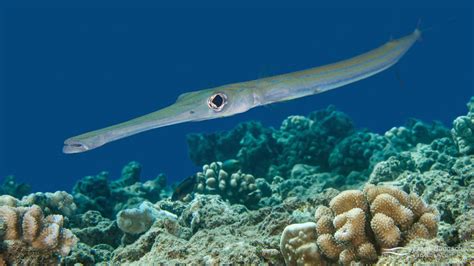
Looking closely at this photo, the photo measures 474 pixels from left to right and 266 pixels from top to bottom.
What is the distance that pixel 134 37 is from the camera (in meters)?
94.4

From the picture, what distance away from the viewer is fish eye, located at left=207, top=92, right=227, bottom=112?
15.4ft

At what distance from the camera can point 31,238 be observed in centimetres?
433

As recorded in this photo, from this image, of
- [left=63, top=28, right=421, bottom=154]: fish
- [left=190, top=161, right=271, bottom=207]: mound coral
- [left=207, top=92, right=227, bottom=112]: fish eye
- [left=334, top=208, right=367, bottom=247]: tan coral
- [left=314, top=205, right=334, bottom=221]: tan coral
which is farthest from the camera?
[left=190, top=161, right=271, bottom=207]: mound coral

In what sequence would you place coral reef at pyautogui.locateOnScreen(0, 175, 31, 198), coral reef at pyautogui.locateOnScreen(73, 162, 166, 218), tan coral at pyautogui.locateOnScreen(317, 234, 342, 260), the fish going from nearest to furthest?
tan coral at pyautogui.locateOnScreen(317, 234, 342, 260) → the fish → coral reef at pyautogui.locateOnScreen(73, 162, 166, 218) → coral reef at pyautogui.locateOnScreen(0, 175, 31, 198)

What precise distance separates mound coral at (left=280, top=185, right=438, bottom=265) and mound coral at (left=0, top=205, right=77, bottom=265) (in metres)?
2.37

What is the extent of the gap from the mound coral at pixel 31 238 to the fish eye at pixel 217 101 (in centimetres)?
206

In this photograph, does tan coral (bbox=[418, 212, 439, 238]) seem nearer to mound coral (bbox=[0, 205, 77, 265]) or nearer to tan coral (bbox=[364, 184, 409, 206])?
tan coral (bbox=[364, 184, 409, 206])

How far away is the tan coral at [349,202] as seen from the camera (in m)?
3.81

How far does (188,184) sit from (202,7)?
3519 inches

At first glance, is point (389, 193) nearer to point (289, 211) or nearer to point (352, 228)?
point (352, 228)

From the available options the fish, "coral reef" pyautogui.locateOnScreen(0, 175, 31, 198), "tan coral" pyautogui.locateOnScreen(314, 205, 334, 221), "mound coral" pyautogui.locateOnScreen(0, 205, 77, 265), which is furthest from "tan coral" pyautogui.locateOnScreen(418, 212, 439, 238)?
"coral reef" pyautogui.locateOnScreen(0, 175, 31, 198)

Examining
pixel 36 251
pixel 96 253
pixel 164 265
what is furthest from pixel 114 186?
pixel 164 265

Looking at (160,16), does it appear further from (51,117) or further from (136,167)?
(136,167)

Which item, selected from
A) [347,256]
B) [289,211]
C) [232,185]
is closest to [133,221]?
[289,211]
